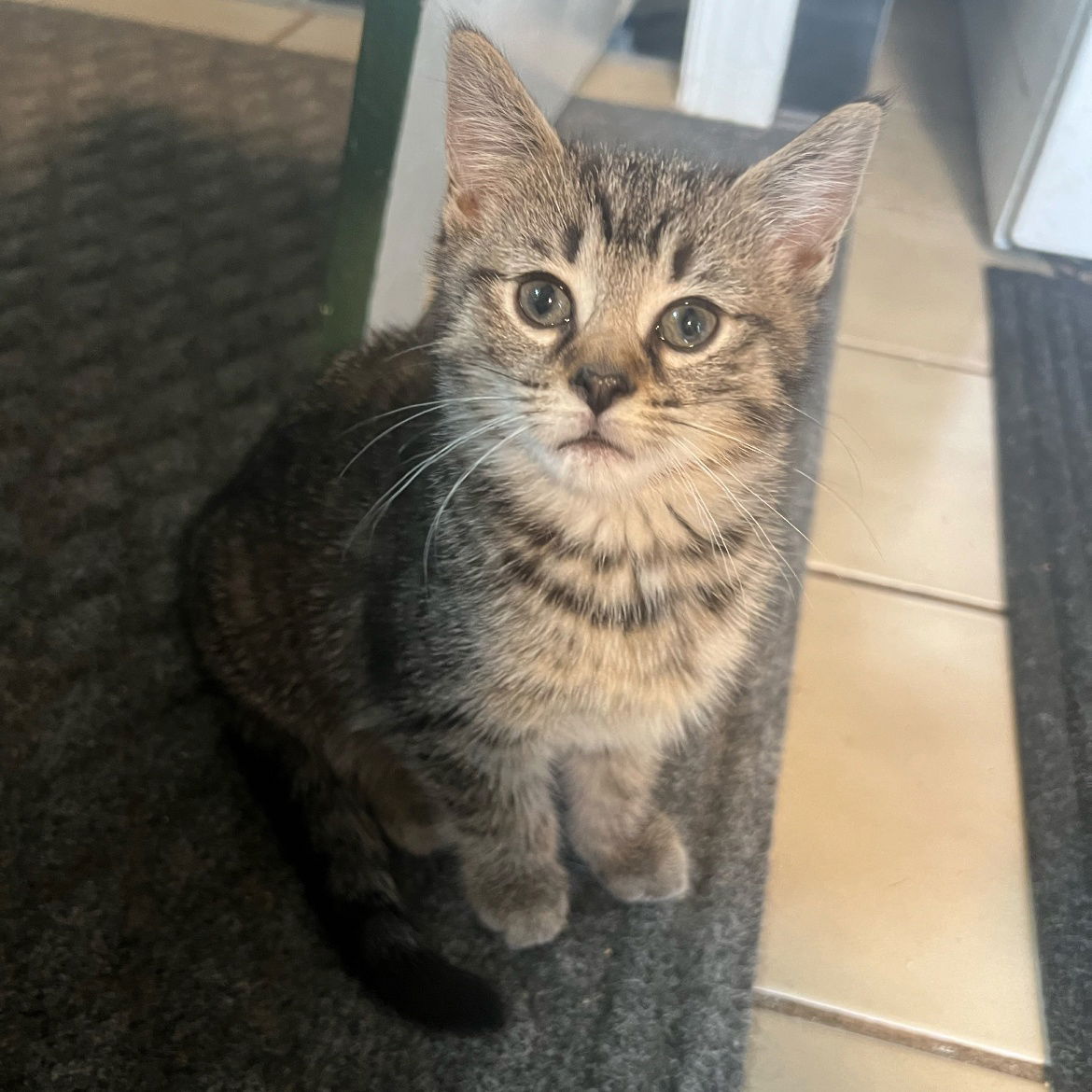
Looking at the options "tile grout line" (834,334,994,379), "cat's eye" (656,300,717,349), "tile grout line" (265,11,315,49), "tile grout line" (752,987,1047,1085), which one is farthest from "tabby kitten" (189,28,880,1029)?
"tile grout line" (834,334,994,379)

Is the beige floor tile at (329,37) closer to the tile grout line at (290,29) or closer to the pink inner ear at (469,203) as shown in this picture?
the tile grout line at (290,29)

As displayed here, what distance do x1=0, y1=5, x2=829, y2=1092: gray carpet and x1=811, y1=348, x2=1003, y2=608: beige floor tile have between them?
0.07 m

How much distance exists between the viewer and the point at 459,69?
0.69 metres

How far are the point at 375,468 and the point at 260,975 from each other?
426 mm

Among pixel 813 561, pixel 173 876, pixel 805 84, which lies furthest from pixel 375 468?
pixel 805 84

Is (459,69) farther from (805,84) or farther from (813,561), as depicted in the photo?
(805,84)

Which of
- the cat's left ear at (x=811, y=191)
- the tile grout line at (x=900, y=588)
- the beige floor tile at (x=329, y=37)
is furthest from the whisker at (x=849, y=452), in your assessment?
the beige floor tile at (x=329, y=37)

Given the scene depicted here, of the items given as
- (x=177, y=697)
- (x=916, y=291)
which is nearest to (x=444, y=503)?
(x=177, y=697)

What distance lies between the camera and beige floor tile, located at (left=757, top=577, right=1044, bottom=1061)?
77cm

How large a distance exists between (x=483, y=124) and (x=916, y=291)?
1000 millimetres

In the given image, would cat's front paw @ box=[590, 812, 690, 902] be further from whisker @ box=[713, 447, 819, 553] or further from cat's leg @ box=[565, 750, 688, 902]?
whisker @ box=[713, 447, 819, 553]

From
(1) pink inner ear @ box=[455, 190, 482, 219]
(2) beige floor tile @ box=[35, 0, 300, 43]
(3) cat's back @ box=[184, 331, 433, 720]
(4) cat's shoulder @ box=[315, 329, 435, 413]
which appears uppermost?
(2) beige floor tile @ box=[35, 0, 300, 43]

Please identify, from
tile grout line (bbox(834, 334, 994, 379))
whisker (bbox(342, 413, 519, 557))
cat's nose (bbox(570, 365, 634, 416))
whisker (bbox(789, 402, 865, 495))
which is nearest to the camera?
cat's nose (bbox(570, 365, 634, 416))

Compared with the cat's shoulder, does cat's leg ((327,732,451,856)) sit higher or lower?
lower
